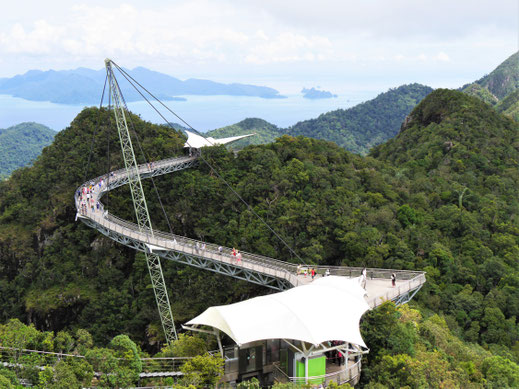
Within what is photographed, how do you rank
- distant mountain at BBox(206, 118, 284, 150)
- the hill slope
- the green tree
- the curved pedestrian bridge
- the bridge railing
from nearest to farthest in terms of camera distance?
the green tree
the curved pedestrian bridge
the bridge railing
distant mountain at BBox(206, 118, 284, 150)
the hill slope

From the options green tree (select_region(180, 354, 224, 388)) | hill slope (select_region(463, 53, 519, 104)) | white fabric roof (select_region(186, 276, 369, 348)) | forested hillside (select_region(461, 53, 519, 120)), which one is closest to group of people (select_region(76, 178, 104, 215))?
white fabric roof (select_region(186, 276, 369, 348))

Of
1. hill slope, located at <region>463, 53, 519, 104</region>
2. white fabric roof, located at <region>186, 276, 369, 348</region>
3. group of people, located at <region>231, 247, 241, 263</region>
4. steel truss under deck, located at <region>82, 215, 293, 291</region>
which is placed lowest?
steel truss under deck, located at <region>82, 215, 293, 291</region>

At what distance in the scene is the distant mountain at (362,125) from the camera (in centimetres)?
16462

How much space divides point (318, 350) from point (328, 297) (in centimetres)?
275

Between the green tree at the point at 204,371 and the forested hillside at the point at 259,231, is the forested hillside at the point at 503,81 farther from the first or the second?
the green tree at the point at 204,371

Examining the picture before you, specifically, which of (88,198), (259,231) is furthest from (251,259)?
(88,198)

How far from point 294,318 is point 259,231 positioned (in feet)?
71.0

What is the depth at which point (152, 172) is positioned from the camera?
146 feet

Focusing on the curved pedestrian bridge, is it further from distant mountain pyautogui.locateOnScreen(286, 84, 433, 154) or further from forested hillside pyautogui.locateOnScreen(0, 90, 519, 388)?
distant mountain pyautogui.locateOnScreen(286, 84, 433, 154)

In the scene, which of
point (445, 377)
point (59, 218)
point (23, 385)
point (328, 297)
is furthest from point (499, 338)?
point (59, 218)

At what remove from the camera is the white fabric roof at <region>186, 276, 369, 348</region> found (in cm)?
1761

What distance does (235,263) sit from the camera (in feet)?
104

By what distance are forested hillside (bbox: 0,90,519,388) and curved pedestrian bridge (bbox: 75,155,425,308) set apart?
3.23 metres

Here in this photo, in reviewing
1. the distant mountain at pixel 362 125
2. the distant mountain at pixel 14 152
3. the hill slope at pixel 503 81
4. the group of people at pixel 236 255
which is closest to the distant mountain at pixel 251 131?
the distant mountain at pixel 362 125
